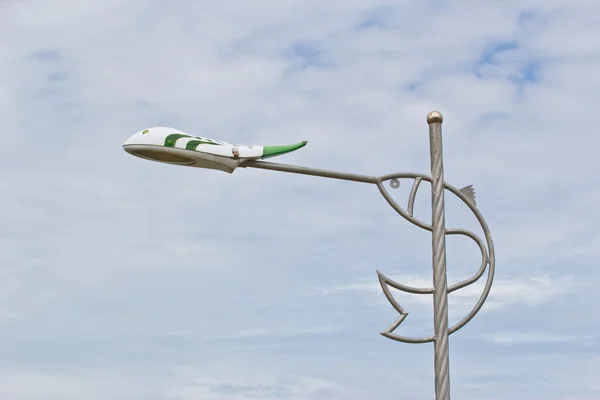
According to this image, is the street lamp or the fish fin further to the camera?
the fish fin

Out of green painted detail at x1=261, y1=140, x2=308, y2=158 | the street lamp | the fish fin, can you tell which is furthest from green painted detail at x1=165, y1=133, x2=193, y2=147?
the fish fin

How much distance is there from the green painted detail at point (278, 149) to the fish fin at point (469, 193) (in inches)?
53.5

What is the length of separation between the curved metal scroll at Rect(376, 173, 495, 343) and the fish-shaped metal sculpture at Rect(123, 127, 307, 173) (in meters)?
0.99

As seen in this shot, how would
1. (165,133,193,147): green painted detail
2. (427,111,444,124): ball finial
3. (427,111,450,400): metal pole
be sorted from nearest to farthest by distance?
(165,133,193,147): green painted detail < (427,111,450,400): metal pole < (427,111,444,124): ball finial

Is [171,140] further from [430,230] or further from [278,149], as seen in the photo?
[430,230]

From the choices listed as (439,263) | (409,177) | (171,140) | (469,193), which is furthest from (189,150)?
(469,193)

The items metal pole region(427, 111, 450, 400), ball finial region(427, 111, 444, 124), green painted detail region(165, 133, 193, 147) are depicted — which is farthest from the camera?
ball finial region(427, 111, 444, 124)

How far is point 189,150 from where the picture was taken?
23.8 feet

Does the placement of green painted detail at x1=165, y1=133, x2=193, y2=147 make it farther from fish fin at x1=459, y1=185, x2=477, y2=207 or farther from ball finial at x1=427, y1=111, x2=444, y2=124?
fish fin at x1=459, y1=185, x2=477, y2=207

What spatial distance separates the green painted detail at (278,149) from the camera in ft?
24.4

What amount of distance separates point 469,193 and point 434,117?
0.68m

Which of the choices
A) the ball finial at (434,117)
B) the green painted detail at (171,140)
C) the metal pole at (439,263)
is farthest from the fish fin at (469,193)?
the green painted detail at (171,140)

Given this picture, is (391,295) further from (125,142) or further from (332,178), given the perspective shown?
(125,142)

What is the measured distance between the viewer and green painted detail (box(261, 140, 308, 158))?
293 inches
